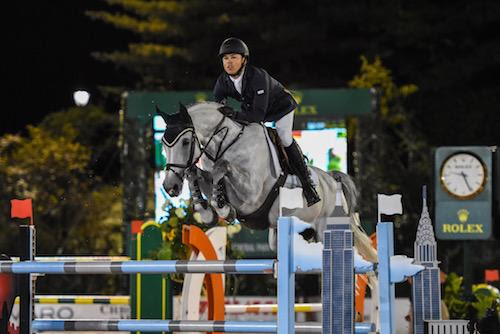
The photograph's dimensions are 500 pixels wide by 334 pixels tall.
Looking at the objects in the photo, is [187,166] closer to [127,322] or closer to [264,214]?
[264,214]

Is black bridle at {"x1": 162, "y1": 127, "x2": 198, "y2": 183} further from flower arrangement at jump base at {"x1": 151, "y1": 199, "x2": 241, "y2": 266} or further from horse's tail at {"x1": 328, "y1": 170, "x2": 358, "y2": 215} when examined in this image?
flower arrangement at jump base at {"x1": 151, "y1": 199, "x2": 241, "y2": 266}

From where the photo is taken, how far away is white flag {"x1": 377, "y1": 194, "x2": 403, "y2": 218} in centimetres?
466

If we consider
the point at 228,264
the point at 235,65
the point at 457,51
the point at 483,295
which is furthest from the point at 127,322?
the point at 457,51

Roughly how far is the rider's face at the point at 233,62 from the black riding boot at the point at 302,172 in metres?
0.45

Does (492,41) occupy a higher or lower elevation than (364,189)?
higher

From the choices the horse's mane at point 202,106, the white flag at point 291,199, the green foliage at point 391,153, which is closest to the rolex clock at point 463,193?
the green foliage at point 391,153

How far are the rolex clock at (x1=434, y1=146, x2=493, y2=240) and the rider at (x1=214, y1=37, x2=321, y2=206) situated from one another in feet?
13.9

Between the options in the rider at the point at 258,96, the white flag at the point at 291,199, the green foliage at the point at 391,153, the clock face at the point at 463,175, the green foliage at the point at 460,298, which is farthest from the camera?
the green foliage at the point at 391,153

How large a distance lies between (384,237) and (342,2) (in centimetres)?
1442

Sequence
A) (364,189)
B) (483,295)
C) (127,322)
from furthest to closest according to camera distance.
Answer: (364,189) → (483,295) → (127,322)

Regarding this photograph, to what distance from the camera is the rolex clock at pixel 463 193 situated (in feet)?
30.9

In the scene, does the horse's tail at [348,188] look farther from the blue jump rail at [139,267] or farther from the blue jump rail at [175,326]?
the blue jump rail at [139,267]

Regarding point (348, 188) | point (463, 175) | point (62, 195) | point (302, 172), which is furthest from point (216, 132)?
point (62, 195)

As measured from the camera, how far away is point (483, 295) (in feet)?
27.6
